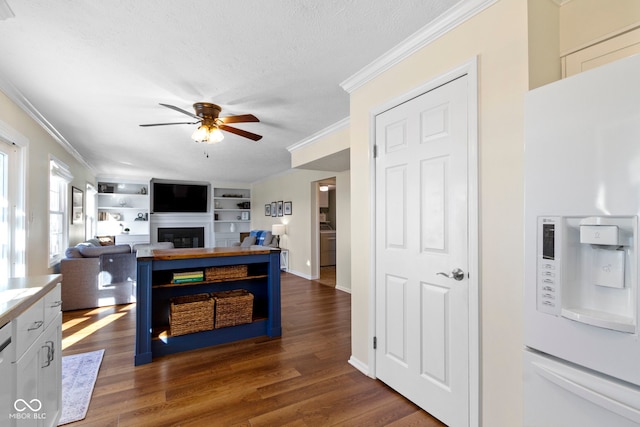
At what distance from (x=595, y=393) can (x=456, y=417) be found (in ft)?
3.28

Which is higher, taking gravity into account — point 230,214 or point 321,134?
point 321,134

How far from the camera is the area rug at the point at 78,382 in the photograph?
1935 mm

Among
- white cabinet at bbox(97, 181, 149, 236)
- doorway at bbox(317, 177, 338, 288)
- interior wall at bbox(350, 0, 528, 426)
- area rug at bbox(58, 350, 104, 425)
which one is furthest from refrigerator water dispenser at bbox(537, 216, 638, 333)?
white cabinet at bbox(97, 181, 149, 236)

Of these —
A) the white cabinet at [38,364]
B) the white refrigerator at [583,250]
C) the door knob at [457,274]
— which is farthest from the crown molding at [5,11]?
the door knob at [457,274]

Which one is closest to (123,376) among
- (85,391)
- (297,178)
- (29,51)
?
(85,391)

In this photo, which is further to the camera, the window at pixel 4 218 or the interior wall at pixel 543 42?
the window at pixel 4 218

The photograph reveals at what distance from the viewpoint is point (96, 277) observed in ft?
14.1

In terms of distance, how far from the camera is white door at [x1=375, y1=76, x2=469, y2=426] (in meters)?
1.75

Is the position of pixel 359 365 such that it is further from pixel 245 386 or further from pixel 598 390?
pixel 598 390

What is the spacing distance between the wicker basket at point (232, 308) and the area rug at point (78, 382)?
1.03 meters

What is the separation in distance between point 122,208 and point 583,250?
30.3 ft

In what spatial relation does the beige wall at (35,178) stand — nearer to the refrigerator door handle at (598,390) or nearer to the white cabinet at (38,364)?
the white cabinet at (38,364)

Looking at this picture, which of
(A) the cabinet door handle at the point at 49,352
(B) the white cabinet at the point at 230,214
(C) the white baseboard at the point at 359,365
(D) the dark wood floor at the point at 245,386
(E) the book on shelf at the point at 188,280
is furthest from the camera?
(B) the white cabinet at the point at 230,214

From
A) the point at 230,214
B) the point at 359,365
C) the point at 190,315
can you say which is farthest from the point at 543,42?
the point at 230,214
